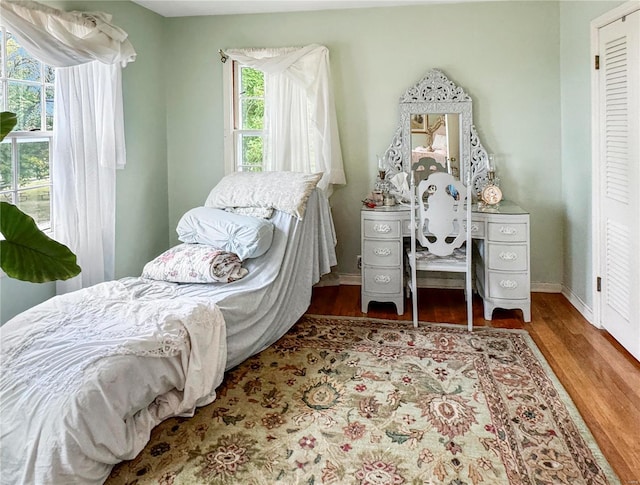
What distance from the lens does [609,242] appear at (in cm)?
315

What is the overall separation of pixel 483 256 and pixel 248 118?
240 cm

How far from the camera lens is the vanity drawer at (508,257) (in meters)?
3.44

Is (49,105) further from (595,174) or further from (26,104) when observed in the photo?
(595,174)

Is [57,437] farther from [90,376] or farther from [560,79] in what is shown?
[560,79]

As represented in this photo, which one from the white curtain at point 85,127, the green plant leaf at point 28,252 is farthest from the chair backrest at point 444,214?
the green plant leaf at point 28,252

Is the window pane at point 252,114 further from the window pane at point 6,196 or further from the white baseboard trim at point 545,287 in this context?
the white baseboard trim at point 545,287

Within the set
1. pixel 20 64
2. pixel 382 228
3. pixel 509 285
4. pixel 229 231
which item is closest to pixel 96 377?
pixel 229 231

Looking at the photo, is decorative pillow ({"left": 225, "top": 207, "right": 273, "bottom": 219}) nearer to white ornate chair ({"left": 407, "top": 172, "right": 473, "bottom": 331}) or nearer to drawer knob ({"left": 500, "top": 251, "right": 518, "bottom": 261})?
white ornate chair ({"left": 407, "top": 172, "right": 473, "bottom": 331})

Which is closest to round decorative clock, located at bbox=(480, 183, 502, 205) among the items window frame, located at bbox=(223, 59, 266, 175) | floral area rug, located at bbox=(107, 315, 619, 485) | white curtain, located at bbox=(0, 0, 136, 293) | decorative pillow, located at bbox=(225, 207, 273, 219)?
floral area rug, located at bbox=(107, 315, 619, 485)

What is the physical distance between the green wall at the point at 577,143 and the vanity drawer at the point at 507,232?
479 millimetres

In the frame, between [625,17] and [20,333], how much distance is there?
3598mm

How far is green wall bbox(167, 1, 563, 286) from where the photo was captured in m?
3.99

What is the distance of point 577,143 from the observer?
3656 millimetres

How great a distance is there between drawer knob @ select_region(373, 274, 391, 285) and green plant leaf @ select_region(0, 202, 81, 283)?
244 centimetres
